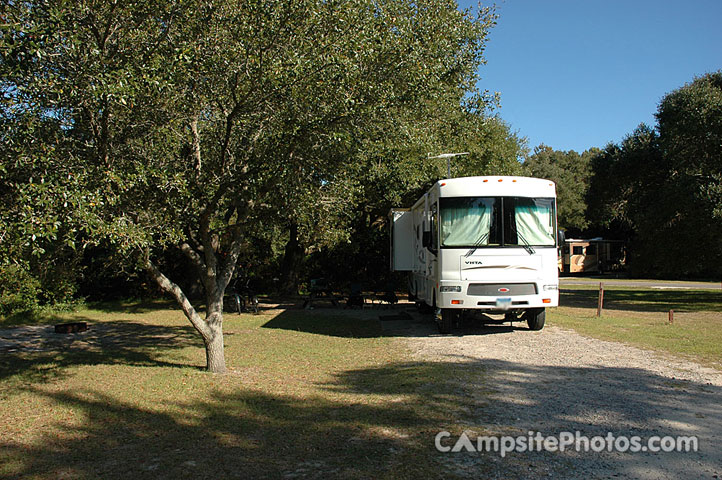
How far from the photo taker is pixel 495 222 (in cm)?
1152

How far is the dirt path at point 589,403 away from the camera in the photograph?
4.53m

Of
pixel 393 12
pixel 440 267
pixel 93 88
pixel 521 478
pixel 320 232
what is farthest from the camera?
pixel 320 232

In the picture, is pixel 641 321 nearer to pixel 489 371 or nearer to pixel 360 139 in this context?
pixel 489 371

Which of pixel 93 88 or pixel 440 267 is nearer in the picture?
pixel 93 88

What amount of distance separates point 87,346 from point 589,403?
10.5 meters

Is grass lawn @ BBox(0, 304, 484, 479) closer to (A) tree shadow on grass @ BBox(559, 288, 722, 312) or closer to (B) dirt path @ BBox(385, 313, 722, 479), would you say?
(B) dirt path @ BBox(385, 313, 722, 479)

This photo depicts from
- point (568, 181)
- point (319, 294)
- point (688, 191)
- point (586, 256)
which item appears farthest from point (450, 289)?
point (568, 181)

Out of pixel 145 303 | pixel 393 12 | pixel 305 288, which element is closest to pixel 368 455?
pixel 393 12

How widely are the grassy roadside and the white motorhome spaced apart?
198cm

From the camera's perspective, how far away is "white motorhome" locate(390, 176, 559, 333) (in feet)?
37.2

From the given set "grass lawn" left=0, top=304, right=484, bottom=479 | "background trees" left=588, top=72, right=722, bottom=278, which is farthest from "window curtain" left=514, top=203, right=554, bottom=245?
"background trees" left=588, top=72, right=722, bottom=278

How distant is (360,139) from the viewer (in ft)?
27.2

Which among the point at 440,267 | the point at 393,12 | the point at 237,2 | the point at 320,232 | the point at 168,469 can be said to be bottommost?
the point at 168,469

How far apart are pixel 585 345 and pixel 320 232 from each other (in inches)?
326
